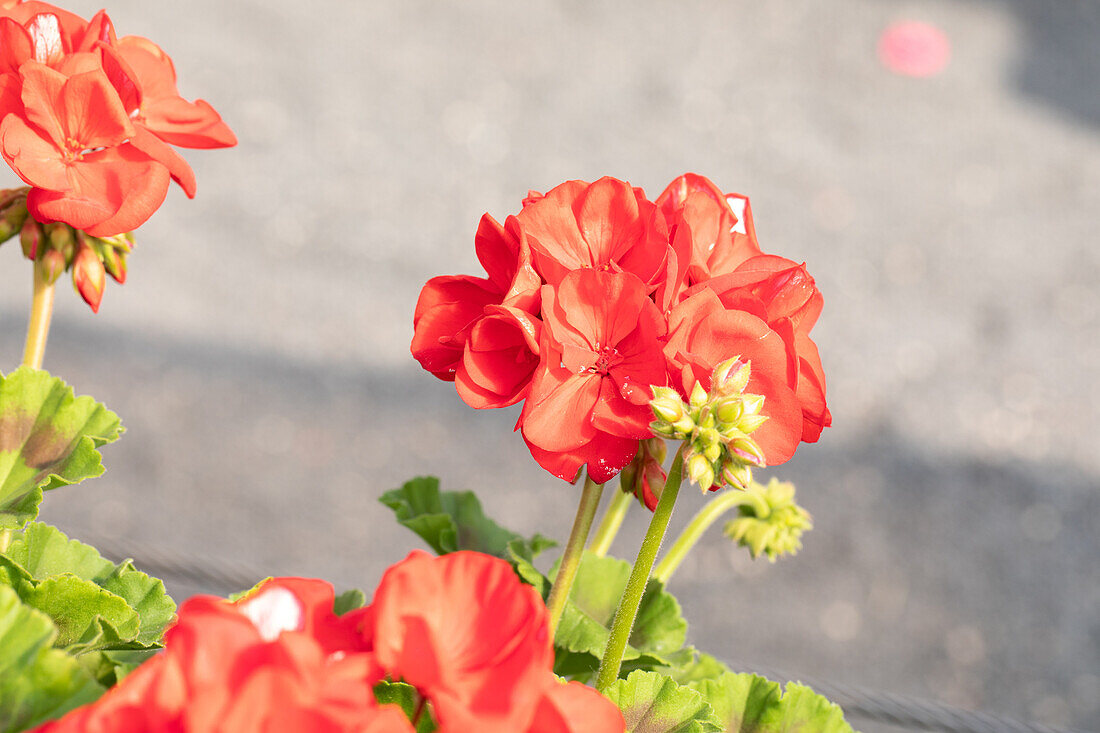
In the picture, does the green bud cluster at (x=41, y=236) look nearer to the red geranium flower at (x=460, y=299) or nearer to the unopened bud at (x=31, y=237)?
the unopened bud at (x=31, y=237)

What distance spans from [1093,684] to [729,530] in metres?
1.21

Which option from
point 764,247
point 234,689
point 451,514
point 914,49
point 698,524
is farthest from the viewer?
point 914,49

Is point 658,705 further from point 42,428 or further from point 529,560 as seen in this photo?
point 42,428

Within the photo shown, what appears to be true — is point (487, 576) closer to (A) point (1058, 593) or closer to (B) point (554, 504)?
(B) point (554, 504)

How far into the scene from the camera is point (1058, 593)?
5.85 feet

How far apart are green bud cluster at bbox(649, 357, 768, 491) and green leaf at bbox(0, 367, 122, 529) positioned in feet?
1.01

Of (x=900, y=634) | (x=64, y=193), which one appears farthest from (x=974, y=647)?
(x=64, y=193)

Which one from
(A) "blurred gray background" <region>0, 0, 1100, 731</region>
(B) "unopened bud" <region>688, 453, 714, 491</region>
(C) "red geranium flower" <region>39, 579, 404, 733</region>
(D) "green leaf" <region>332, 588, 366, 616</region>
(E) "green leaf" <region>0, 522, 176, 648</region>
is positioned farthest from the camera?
(A) "blurred gray background" <region>0, 0, 1100, 731</region>

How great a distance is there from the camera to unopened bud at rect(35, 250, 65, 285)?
1.86 ft

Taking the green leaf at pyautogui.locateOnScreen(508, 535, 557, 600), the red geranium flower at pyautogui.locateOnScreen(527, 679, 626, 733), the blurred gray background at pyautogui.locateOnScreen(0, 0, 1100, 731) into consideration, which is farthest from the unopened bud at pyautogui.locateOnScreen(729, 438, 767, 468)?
the blurred gray background at pyautogui.locateOnScreen(0, 0, 1100, 731)

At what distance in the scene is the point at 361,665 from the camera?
0.31 meters

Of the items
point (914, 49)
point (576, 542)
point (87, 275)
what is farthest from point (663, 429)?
point (914, 49)

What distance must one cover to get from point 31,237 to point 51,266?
19mm

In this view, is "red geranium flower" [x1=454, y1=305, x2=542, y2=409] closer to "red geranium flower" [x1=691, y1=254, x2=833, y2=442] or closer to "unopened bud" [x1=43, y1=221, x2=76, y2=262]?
"red geranium flower" [x1=691, y1=254, x2=833, y2=442]
